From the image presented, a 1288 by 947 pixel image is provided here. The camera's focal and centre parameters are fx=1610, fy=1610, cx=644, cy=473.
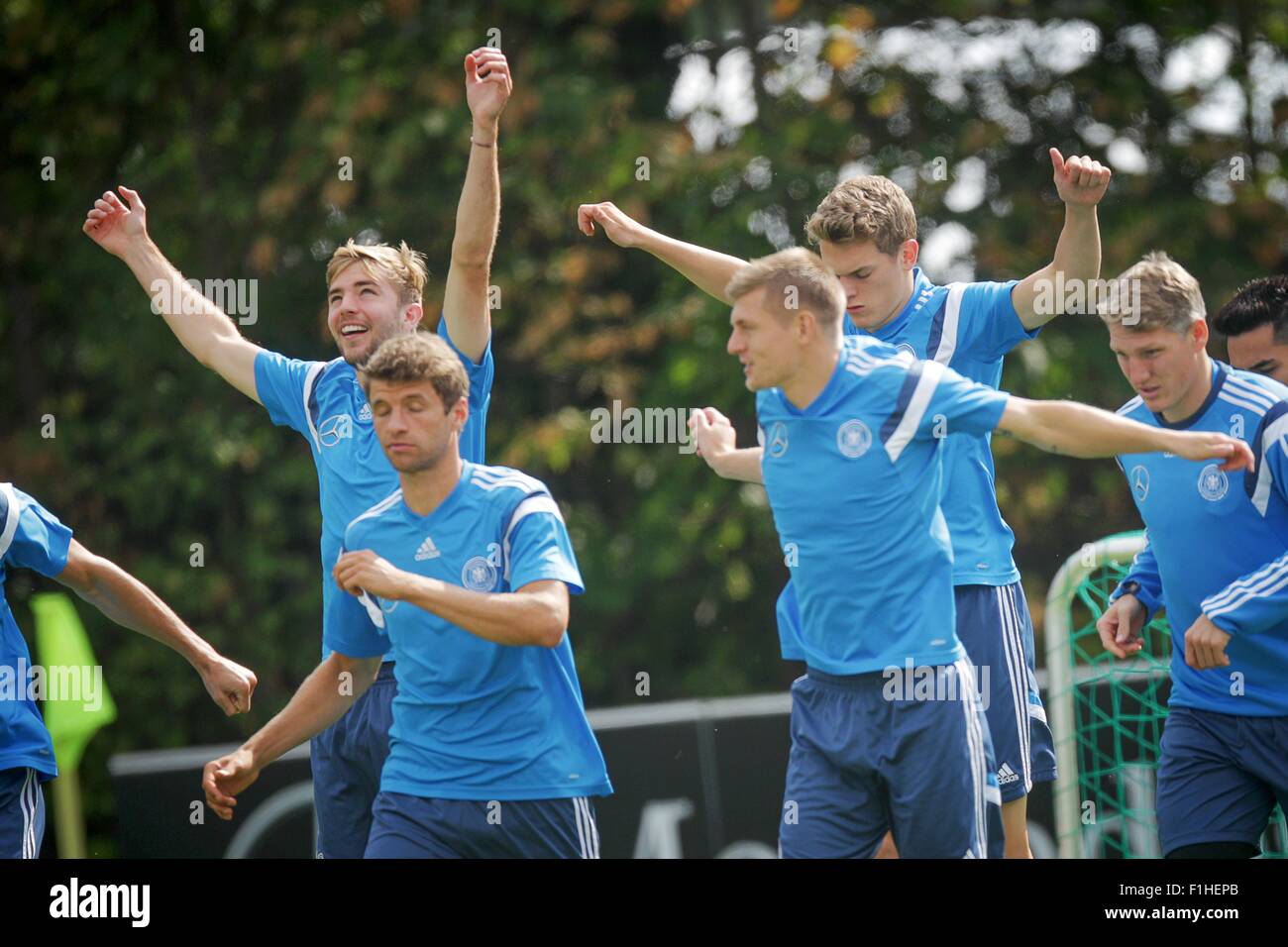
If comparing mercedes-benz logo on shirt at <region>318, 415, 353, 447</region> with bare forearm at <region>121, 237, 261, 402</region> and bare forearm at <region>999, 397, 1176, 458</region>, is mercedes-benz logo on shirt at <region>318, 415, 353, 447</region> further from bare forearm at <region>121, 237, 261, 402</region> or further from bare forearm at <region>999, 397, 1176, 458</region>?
bare forearm at <region>999, 397, 1176, 458</region>

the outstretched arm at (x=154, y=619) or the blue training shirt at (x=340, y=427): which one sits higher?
the blue training shirt at (x=340, y=427)

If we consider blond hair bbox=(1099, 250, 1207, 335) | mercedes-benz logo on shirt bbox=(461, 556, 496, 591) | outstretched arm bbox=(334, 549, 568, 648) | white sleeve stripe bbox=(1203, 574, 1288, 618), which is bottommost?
white sleeve stripe bbox=(1203, 574, 1288, 618)

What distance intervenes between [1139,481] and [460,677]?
6.79ft

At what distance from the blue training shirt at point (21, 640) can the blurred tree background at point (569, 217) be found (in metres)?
4.66

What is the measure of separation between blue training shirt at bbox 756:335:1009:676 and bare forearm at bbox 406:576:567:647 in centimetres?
75

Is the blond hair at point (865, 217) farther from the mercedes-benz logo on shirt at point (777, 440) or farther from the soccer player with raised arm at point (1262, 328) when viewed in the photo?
the soccer player with raised arm at point (1262, 328)

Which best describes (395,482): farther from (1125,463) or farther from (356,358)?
(1125,463)

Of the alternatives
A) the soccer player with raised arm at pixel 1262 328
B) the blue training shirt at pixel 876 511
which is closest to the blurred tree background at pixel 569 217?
the soccer player with raised arm at pixel 1262 328

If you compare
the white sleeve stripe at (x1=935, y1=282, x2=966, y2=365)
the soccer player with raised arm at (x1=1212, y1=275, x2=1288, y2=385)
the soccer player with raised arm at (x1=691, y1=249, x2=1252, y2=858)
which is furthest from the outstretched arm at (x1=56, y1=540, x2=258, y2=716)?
the soccer player with raised arm at (x1=1212, y1=275, x2=1288, y2=385)

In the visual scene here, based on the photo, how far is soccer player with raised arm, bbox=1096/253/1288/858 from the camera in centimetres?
450

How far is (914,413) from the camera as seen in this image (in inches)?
166

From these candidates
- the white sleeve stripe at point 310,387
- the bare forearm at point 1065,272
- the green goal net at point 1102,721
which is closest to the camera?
the bare forearm at point 1065,272

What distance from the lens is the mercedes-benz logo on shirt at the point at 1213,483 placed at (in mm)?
4535
